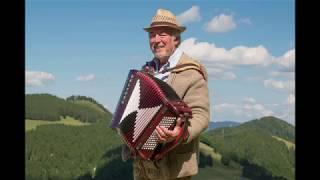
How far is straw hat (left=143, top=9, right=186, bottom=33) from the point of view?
3.85 metres

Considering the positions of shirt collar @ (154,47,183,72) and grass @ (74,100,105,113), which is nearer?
shirt collar @ (154,47,183,72)

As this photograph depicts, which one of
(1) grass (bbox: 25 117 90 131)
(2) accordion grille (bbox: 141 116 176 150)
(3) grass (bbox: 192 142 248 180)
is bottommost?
(3) grass (bbox: 192 142 248 180)

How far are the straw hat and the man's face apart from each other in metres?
0.03

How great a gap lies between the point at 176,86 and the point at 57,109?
5.93 metres

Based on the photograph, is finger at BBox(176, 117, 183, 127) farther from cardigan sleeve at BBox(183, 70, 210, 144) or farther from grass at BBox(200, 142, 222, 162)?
grass at BBox(200, 142, 222, 162)

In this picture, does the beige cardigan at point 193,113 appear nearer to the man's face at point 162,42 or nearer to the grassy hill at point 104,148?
the man's face at point 162,42

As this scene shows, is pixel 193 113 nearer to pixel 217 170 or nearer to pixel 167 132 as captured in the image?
pixel 167 132

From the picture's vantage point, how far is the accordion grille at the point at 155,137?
3545 mm

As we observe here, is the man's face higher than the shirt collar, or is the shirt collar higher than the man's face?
the man's face

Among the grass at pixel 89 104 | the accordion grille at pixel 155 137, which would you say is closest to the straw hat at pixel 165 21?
the accordion grille at pixel 155 137

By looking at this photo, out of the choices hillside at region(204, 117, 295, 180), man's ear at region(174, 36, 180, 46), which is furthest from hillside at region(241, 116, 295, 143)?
man's ear at region(174, 36, 180, 46)
